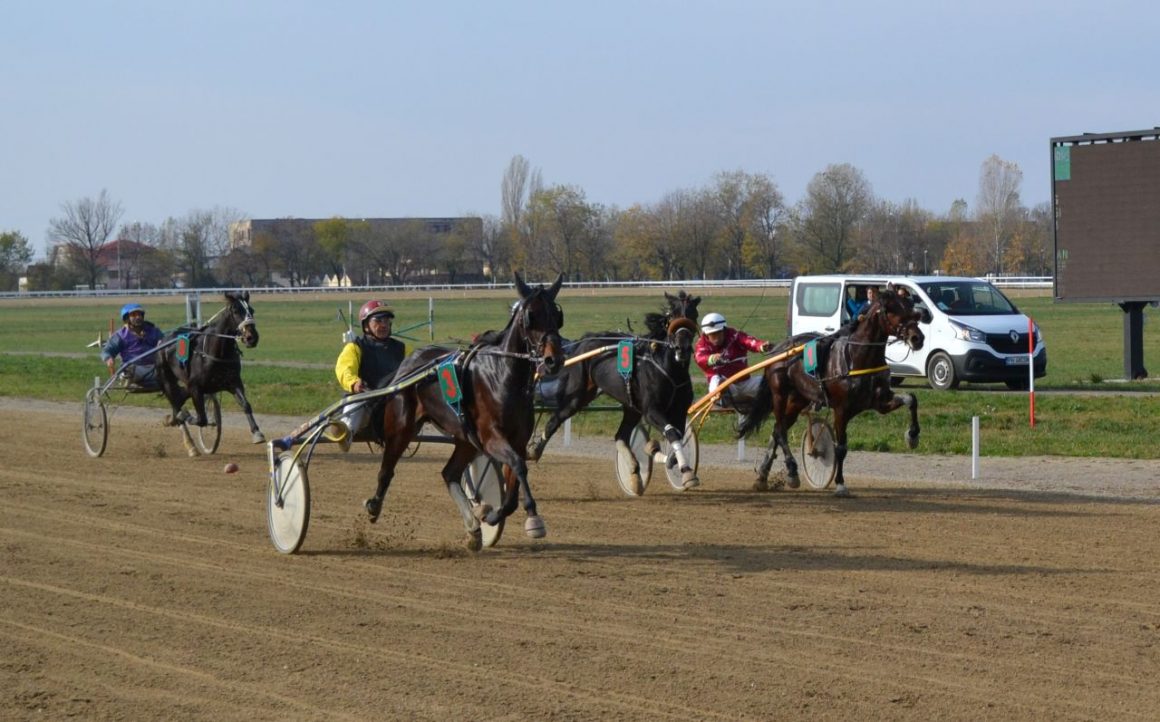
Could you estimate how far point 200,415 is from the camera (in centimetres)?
1566

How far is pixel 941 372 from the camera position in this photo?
22.4 metres

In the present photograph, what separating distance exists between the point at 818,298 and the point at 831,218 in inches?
1816

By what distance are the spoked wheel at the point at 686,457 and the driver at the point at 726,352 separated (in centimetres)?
50

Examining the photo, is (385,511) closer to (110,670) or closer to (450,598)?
(450,598)

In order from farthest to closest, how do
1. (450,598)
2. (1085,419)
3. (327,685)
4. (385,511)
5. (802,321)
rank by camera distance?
(802,321) < (1085,419) < (385,511) < (450,598) < (327,685)

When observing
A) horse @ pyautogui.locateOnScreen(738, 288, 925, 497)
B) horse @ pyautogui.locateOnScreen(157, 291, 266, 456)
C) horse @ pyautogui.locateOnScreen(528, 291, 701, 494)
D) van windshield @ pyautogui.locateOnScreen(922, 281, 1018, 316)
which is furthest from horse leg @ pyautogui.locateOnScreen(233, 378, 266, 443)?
van windshield @ pyautogui.locateOnScreen(922, 281, 1018, 316)

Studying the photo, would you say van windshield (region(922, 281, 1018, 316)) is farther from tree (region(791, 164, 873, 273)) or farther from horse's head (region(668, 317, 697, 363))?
tree (region(791, 164, 873, 273))

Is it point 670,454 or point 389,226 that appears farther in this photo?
point 389,226

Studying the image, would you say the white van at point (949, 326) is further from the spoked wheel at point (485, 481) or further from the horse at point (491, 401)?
the horse at point (491, 401)

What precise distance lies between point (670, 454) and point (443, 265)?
87.7 metres

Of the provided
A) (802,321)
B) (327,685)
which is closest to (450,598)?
(327,685)

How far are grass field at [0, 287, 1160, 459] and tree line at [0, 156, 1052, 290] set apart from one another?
34.7ft

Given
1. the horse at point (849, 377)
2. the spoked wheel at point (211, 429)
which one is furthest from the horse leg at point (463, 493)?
the spoked wheel at point (211, 429)

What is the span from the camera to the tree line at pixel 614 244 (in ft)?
230
